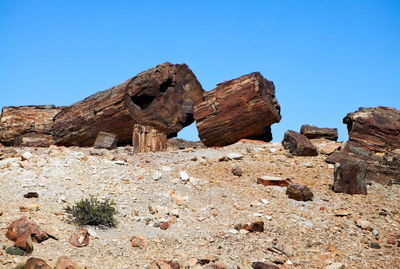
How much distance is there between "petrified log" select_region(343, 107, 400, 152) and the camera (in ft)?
42.2

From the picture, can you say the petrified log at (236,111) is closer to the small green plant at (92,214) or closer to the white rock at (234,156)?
the white rock at (234,156)

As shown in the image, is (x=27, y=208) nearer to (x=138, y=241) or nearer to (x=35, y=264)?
(x=138, y=241)

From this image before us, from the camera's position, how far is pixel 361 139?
1304 cm

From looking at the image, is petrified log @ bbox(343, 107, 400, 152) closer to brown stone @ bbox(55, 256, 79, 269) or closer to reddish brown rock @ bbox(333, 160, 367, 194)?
reddish brown rock @ bbox(333, 160, 367, 194)

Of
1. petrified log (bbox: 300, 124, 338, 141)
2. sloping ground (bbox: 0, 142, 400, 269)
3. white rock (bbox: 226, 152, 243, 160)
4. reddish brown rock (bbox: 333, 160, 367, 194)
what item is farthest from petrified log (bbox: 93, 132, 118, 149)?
reddish brown rock (bbox: 333, 160, 367, 194)

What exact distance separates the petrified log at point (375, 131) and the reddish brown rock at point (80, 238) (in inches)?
316

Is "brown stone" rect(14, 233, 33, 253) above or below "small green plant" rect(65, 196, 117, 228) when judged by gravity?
below

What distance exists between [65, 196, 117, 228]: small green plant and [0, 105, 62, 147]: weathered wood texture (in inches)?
287

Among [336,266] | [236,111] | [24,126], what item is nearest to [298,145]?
[236,111]

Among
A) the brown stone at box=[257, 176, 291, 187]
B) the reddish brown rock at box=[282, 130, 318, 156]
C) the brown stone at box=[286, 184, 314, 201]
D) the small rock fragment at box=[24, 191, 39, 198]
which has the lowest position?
the small rock fragment at box=[24, 191, 39, 198]

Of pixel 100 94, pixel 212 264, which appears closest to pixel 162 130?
pixel 100 94

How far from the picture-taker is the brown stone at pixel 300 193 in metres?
9.47

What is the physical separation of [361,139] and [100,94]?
6.94m

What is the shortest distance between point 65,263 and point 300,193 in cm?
487
